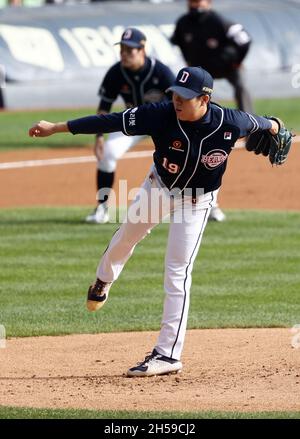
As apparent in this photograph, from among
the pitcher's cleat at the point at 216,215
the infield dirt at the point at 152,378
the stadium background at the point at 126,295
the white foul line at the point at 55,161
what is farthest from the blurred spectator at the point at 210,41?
the infield dirt at the point at 152,378

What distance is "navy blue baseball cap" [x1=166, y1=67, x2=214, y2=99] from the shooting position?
21.7 feet

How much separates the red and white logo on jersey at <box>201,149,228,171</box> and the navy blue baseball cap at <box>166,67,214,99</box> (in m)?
0.36

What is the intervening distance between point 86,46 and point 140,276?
39.0ft

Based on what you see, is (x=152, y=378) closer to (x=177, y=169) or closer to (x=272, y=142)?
(x=177, y=169)

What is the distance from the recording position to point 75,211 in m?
13.6

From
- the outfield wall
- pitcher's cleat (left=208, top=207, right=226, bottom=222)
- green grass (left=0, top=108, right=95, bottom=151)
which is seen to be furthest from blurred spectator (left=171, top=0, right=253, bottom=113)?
pitcher's cleat (left=208, top=207, right=226, bottom=222)

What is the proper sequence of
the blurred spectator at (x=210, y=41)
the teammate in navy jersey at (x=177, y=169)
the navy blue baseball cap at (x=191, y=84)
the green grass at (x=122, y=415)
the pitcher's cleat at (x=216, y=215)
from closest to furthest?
the green grass at (x=122, y=415) < the navy blue baseball cap at (x=191, y=84) < the teammate in navy jersey at (x=177, y=169) < the pitcher's cleat at (x=216, y=215) < the blurred spectator at (x=210, y=41)

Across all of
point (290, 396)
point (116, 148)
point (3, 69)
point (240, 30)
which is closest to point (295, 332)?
point (290, 396)

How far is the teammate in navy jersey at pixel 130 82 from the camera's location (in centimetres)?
1170

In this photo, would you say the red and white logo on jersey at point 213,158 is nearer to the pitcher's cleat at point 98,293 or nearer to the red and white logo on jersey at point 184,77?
the red and white logo on jersey at point 184,77

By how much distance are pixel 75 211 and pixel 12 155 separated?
446cm

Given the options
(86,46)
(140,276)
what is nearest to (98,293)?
(140,276)

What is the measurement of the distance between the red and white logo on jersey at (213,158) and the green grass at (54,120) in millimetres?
11714

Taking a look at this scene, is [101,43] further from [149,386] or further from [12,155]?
[149,386]
